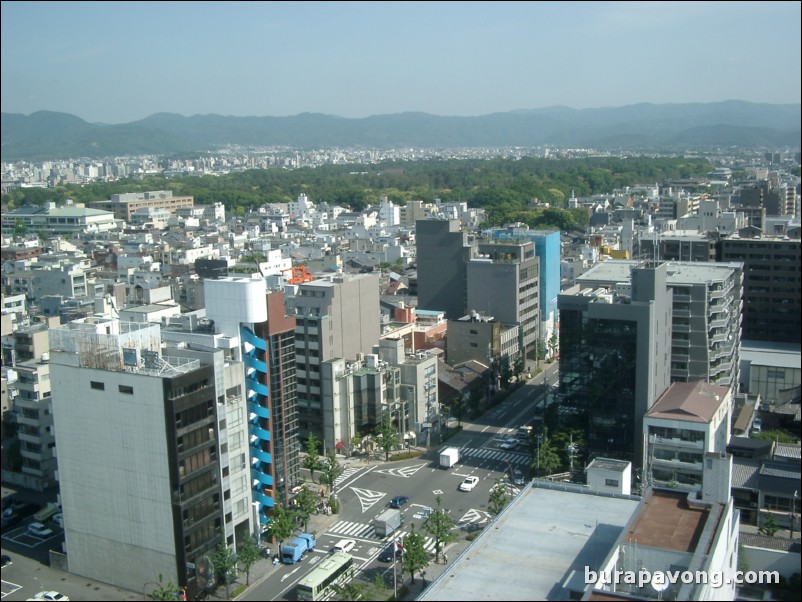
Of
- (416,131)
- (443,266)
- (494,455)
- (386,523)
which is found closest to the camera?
(386,523)

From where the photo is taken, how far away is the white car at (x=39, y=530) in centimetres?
740

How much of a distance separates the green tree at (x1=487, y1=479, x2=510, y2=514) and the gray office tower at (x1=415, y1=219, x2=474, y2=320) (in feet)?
18.0

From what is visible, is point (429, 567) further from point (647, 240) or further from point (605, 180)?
point (605, 180)

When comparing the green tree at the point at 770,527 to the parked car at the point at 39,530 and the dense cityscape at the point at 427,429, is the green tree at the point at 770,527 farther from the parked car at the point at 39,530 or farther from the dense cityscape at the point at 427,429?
the parked car at the point at 39,530

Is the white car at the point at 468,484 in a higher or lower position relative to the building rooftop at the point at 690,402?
lower

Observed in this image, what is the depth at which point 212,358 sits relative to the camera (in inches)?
253

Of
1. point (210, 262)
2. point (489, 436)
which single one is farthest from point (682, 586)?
point (210, 262)

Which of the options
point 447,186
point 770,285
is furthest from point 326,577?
point 447,186

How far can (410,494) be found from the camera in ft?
26.9

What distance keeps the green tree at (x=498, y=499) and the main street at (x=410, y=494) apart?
7 centimetres

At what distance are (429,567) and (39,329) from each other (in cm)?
577

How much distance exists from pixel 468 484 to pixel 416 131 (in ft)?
364

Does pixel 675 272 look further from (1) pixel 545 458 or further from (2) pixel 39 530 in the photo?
(2) pixel 39 530

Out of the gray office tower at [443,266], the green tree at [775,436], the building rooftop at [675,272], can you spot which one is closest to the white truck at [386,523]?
the building rooftop at [675,272]
